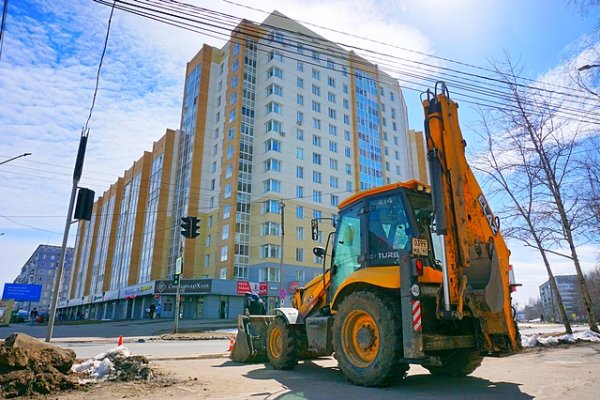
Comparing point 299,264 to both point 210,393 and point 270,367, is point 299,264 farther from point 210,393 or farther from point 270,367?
point 210,393

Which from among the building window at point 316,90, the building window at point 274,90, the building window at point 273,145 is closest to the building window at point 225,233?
the building window at point 273,145

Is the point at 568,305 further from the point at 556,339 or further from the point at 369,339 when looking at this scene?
the point at 369,339

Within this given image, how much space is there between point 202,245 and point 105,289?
32240 mm

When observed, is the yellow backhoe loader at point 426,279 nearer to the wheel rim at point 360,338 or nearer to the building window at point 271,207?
the wheel rim at point 360,338

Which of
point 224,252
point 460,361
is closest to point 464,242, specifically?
point 460,361

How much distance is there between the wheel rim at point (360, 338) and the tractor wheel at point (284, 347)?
1995mm

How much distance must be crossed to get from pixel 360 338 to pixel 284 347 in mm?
2494

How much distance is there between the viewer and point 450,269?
18.1 ft

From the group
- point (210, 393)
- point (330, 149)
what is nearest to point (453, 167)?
point (210, 393)

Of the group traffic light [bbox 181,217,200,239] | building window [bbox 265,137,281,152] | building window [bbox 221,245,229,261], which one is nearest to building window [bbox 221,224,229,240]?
building window [bbox 221,245,229,261]

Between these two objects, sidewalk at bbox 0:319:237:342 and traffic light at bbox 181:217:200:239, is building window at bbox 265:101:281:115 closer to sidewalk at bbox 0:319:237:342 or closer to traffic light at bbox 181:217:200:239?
sidewalk at bbox 0:319:237:342

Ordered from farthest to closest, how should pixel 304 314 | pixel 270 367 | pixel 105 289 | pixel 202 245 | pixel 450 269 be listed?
pixel 105 289, pixel 202 245, pixel 270 367, pixel 304 314, pixel 450 269

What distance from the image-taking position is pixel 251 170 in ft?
170

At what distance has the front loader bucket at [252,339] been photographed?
374 inches
